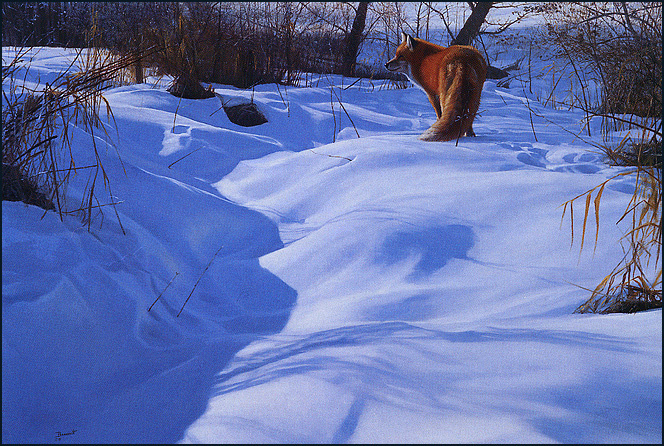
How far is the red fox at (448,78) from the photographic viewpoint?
3.26 meters

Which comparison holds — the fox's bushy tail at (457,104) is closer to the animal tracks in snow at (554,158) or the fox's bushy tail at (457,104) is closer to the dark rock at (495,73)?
the animal tracks in snow at (554,158)

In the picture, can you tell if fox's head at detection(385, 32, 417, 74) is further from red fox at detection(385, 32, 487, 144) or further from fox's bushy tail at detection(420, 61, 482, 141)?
fox's bushy tail at detection(420, 61, 482, 141)

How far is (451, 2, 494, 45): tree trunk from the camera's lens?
24.1 feet

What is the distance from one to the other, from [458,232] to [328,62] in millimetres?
5898

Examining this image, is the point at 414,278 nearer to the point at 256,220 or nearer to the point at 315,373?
the point at 315,373

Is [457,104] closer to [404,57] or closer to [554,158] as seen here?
[554,158]

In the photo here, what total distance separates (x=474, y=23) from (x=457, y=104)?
4.89 m

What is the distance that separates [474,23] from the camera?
7480 millimetres

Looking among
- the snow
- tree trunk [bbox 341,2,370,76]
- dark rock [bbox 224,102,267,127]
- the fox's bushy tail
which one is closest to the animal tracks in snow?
the snow

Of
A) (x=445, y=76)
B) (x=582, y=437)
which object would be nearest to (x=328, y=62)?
(x=445, y=76)

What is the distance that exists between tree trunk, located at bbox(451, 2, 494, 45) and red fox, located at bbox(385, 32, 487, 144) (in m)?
3.87

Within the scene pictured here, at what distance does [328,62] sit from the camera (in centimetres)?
742

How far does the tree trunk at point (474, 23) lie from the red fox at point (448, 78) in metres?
3.87
